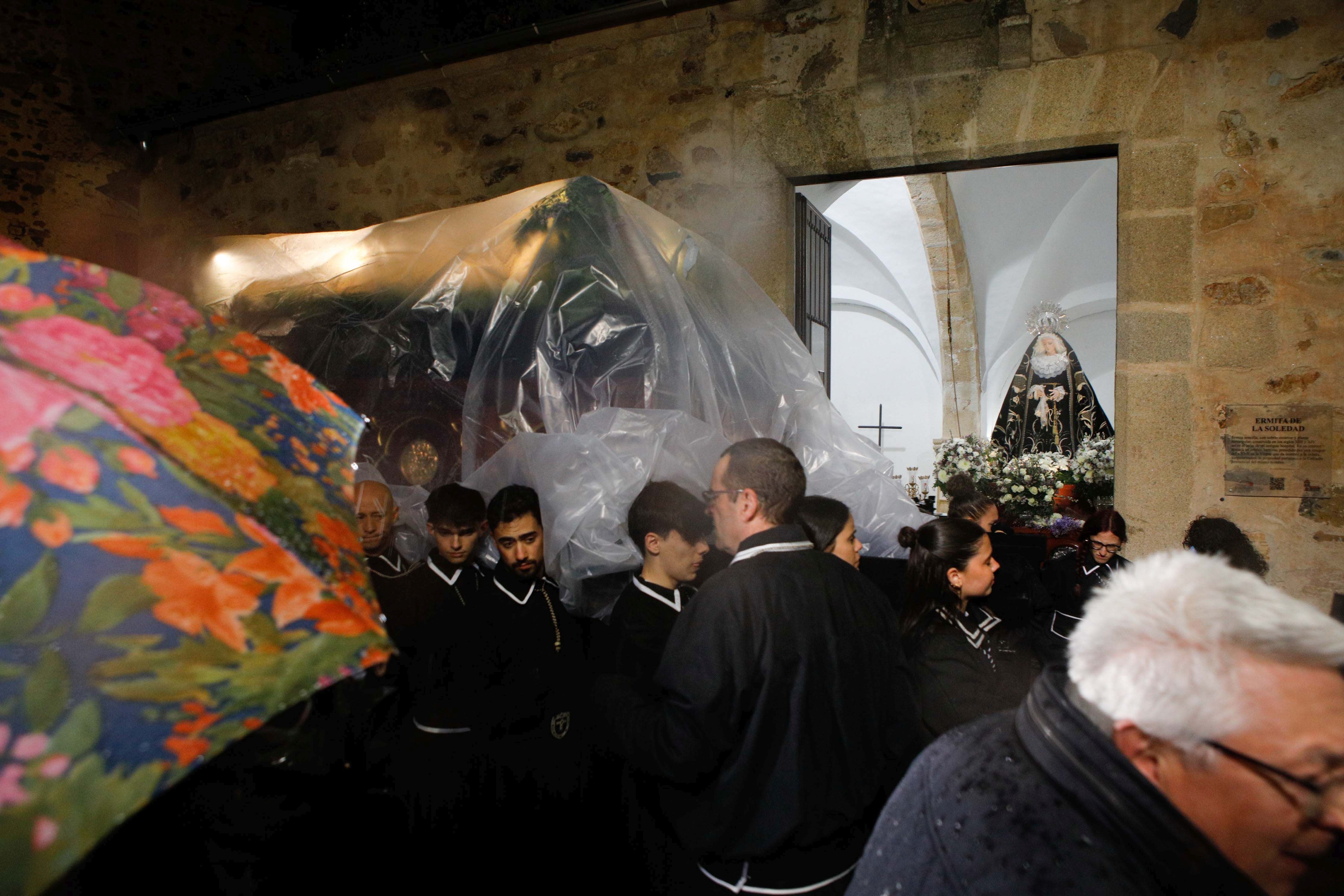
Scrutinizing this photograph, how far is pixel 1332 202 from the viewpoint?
11.6ft

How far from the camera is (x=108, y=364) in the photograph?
3.08 feet

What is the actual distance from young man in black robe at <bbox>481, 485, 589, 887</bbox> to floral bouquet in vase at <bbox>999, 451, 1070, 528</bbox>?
4.83 meters

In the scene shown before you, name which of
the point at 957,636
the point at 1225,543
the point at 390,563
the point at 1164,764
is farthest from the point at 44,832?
the point at 1225,543

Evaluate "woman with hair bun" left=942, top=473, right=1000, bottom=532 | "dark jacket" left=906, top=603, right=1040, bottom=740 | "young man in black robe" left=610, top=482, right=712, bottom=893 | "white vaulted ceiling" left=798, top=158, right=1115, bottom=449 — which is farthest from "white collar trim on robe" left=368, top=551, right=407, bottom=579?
"white vaulted ceiling" left=798, top=158, right=1115, bottom=449

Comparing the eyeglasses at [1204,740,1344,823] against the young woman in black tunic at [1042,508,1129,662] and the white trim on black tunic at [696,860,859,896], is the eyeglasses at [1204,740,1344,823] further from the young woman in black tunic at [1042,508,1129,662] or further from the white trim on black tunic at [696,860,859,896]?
the young woman in black tunic at [1042,508,1129,662]

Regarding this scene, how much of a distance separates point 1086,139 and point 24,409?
4.54 m

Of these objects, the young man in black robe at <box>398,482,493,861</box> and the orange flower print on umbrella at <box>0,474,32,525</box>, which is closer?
the orange flower print on umbrella at <box>0,474,32,525</box>

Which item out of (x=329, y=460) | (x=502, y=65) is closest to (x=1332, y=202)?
(x=329, y=460)

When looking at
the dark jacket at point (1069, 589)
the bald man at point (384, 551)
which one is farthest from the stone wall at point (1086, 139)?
the bald man at point (384, 551)

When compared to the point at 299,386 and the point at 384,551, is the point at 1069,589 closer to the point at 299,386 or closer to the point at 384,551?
the point at 384,551

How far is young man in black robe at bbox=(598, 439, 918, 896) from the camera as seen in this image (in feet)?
5.76

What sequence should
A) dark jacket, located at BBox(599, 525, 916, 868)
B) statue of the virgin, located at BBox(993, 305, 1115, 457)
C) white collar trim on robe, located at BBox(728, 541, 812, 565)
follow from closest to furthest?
dark jacket, located at BBox(599, 525, 916, 868) → white collar trim on robe, located at BBox(728, 541, 812, 565) → statue of the virgin, located at BBox(993, 305, 1115, 457)

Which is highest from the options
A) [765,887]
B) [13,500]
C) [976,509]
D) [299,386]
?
[299,386]

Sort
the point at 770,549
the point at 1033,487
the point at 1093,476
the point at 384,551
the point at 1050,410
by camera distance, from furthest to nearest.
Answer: the point at 1050,410, the point at 1033,487, the point at 1093,476, the point at 384,551, the point at 770,549
